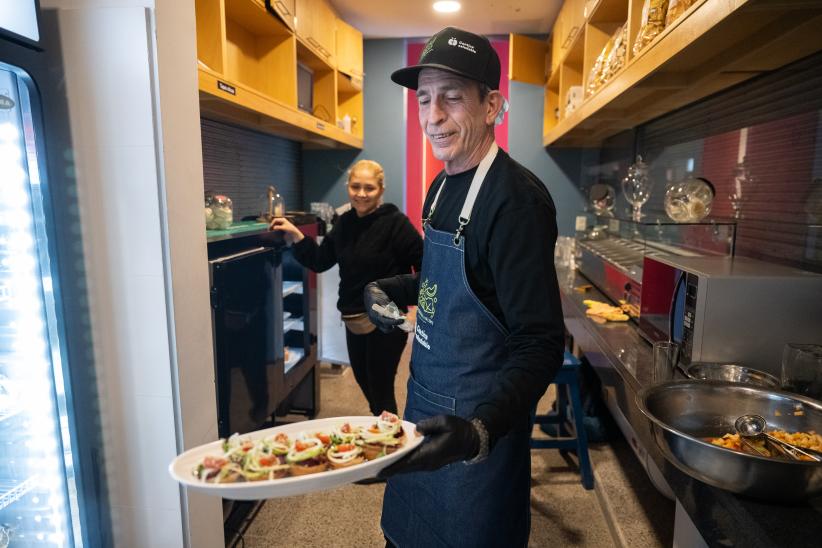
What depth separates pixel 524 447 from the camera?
4.50 feet

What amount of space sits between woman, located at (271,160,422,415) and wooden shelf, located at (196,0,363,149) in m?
0.66

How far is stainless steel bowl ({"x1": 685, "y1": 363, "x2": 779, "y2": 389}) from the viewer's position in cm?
147

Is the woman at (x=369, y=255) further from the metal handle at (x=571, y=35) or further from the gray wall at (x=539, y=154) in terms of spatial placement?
the gray wall at (x=539, y=154)

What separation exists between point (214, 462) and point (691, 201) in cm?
243

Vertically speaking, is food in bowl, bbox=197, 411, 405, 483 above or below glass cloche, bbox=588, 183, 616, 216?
below

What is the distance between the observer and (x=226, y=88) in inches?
91.0

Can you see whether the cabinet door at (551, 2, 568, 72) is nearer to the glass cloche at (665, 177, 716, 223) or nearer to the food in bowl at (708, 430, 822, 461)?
the glass cloche at (665, 177, 716, 223)

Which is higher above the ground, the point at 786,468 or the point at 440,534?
the point at 786,468

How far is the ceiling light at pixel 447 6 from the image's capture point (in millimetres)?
3949

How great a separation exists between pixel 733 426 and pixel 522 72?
398cm

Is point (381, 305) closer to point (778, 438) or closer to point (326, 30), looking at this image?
point (778, 438)

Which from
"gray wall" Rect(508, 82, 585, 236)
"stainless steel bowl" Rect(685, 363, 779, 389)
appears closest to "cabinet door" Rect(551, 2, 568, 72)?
"gray wall" Rect(508, 82, 585, 236)

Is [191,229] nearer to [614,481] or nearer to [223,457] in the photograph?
[223,457]

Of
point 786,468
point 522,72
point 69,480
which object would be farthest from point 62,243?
point 522,72
